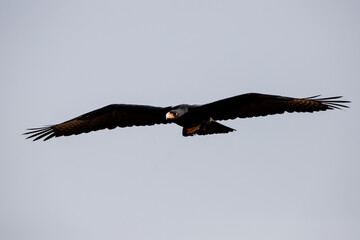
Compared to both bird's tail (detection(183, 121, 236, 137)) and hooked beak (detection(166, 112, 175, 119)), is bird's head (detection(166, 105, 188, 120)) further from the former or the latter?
bird's tail (detection(183, 121, 236, 137))

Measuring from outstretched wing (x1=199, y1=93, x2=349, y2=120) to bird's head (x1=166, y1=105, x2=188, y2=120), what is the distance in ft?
1.20

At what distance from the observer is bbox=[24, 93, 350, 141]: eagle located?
1220 centimetres

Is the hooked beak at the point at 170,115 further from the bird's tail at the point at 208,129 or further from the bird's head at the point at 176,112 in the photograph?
the bird's tail at the point at 208,129

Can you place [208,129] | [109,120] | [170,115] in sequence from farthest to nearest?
[109,120]
[208,129]
[170,115]

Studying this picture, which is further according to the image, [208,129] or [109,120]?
[109,120]

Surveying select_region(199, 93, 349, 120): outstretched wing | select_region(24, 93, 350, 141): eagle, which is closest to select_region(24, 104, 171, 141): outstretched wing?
select_region(24, 93, 350, 141): eagle

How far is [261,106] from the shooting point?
12430 millimetres

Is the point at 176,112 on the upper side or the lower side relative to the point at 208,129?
upper

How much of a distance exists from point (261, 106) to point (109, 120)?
3633 mm

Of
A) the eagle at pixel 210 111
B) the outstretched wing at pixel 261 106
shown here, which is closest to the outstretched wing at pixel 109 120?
the eagle at pixel 210 111

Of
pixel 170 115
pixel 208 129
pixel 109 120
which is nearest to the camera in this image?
pixel 170 115

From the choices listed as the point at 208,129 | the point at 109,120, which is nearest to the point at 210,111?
the point at 208,129

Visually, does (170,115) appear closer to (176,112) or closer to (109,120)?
(176,112)

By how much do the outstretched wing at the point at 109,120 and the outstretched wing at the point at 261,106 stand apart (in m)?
1.21
